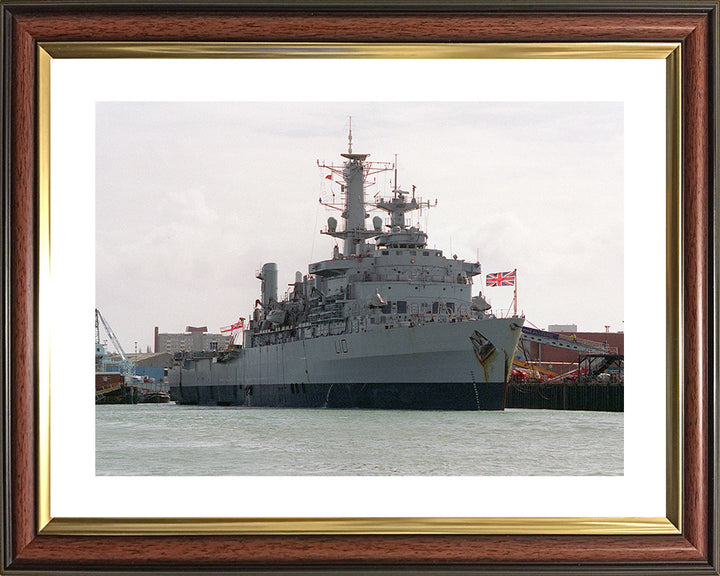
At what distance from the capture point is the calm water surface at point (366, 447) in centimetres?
1338

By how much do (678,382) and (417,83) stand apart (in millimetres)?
1582

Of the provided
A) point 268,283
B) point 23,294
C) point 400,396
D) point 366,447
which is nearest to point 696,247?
point 23,294

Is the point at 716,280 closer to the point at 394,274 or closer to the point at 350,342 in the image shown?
the point at 350,342

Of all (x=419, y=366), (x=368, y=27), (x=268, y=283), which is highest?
(x=368, y=27)

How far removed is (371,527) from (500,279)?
20818 millimetres

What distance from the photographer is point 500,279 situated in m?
23.9

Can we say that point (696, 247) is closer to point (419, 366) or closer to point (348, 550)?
point (348, 550)

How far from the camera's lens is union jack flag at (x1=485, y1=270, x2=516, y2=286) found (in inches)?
935

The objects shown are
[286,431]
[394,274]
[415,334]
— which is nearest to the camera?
[286,431]

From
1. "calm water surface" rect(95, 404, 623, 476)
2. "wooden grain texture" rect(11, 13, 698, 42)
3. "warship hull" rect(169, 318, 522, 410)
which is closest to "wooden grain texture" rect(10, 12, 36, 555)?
"wooden grain texture" rect(11, 13, 698, 42)

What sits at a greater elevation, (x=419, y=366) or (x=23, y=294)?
(x=23, y=294)

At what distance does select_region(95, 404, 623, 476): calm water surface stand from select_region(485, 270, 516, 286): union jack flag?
376cm

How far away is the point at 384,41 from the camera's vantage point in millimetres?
3441

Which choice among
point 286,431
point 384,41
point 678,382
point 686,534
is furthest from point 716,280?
point 286,431
